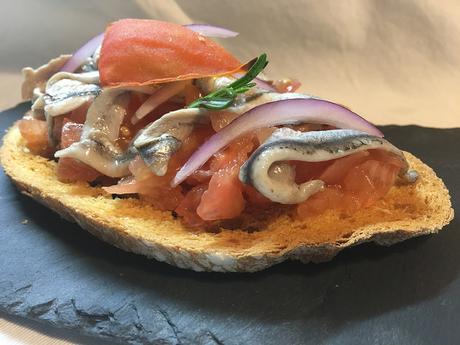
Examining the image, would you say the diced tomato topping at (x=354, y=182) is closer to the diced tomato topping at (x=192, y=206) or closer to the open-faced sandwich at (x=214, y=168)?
the open-faced sandwich at (x=214, y=168)

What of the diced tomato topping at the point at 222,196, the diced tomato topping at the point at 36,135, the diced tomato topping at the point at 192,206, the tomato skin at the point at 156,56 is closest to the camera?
the diced tomato topping at the point at 222,196

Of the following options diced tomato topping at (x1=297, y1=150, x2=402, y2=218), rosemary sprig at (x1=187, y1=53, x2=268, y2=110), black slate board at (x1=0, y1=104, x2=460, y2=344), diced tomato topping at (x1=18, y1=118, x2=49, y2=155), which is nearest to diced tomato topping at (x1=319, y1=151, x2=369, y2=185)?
diced tomato topping at (x1=297, y1=150, x2=402, y2=218)

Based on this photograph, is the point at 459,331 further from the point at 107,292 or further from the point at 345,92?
the point at 345,92

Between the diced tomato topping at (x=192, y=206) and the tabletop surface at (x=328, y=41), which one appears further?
the tabletop surface at (x=328, y=41)

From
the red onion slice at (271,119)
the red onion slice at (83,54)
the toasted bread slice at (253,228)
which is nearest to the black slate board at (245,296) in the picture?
the toasted bread slice at (253,228)

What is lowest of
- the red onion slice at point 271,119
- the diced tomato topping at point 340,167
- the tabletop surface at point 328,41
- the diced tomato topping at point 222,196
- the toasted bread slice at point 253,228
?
the tabletop surface at point 328,41

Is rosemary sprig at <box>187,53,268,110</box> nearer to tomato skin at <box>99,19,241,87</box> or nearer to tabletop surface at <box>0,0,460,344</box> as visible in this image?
tomato skin at <box>99,19,241,87</box>

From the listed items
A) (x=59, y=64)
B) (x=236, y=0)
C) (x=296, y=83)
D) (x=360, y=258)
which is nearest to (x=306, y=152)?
(x=360, y=258)
